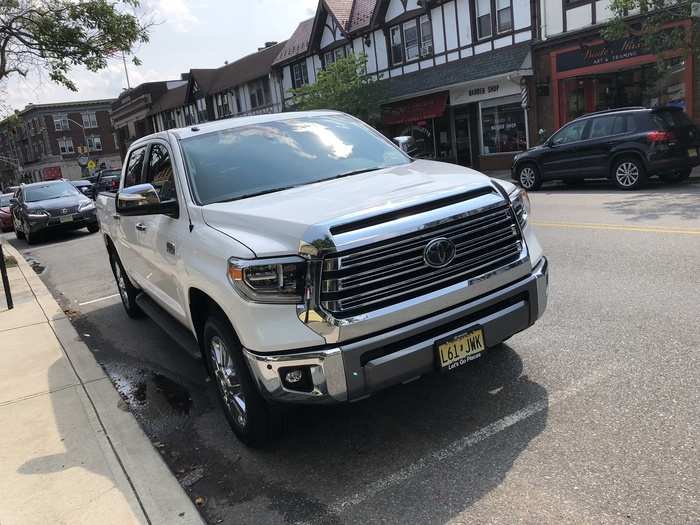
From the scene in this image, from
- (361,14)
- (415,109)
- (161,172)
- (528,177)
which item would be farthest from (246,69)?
(161,172)

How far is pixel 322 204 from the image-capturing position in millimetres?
3541

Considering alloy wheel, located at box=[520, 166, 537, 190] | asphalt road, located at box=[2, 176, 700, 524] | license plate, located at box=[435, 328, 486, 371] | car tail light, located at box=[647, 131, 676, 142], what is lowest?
asphalt road, located at box=[2, 176, 700, 524]

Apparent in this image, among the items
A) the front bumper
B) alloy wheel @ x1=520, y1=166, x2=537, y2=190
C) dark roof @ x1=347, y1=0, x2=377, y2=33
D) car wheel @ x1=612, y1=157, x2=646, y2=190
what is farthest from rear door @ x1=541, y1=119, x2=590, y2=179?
dark roof @ x1=347, y1=0, x2=377, y2=33

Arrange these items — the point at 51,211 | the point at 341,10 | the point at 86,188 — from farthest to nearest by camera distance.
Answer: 1. the point at 341,10
2. the point at 86,188
3. the point at 51,211

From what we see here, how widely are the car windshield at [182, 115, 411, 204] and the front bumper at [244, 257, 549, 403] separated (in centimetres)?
145

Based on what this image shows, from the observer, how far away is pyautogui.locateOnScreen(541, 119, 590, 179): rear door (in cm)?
1442

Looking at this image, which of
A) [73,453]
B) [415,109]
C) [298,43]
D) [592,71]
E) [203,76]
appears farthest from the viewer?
[203,76]

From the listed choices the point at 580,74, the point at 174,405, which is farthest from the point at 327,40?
the point at 174,405

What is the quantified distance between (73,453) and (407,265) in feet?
8.35

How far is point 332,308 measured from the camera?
3.15 m

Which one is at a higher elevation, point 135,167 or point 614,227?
point 135,167

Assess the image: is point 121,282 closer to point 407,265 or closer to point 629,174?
point 407,265

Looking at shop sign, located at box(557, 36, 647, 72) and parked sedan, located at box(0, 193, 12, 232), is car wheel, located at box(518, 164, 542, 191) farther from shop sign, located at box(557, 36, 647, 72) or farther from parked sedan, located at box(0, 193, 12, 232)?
parked sedan, located at box(0, 193, 12, 232)

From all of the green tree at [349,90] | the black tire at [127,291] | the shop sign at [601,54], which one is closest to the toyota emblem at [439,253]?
the black tire at [127,291]
